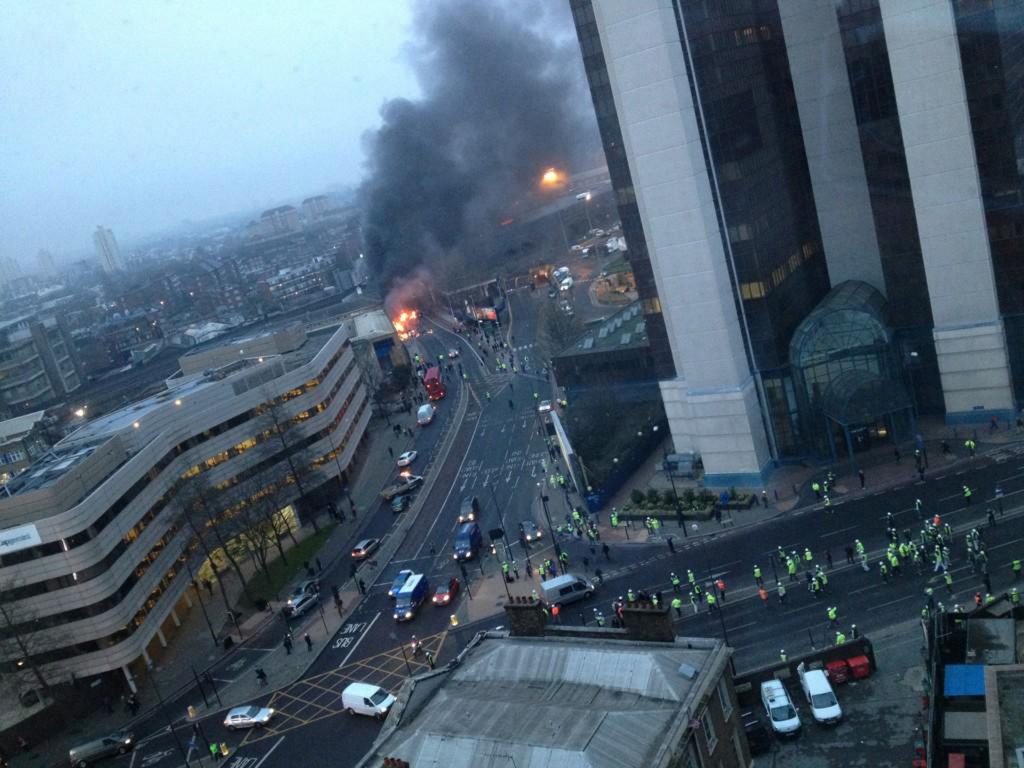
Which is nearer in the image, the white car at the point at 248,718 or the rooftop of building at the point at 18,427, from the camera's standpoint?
the white car at the point at 248,718

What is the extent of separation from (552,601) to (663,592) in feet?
10.6

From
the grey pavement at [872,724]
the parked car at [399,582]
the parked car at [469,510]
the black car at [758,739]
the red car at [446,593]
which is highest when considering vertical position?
the black car at [758,739]

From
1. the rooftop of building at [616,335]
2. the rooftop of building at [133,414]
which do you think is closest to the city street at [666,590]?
the rooftop of building at [616,335]

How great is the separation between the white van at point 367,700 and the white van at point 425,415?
28178 mm

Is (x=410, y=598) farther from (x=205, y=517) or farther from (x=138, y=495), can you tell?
(x=138, y=495)

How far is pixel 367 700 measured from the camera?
23.1m

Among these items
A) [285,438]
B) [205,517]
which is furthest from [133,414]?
[205,517]

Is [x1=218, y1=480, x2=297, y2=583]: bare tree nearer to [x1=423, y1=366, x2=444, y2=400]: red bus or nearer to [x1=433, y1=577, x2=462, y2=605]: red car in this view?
[x1=433, y1=577, x2=462, y2=605]: red car

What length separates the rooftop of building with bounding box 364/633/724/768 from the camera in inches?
494

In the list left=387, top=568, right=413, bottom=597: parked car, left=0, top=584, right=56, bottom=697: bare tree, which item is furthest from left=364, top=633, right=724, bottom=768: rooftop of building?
left=0, top=584, right=56, bottom=697: bare tree

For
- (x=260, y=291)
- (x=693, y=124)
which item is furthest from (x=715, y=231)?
(x=260, y=291)

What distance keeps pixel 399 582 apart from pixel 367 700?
24.7 ft

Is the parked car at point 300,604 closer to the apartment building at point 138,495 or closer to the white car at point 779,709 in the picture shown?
the apartment building at point 138,495

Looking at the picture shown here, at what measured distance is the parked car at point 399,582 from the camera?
29.9 meters
